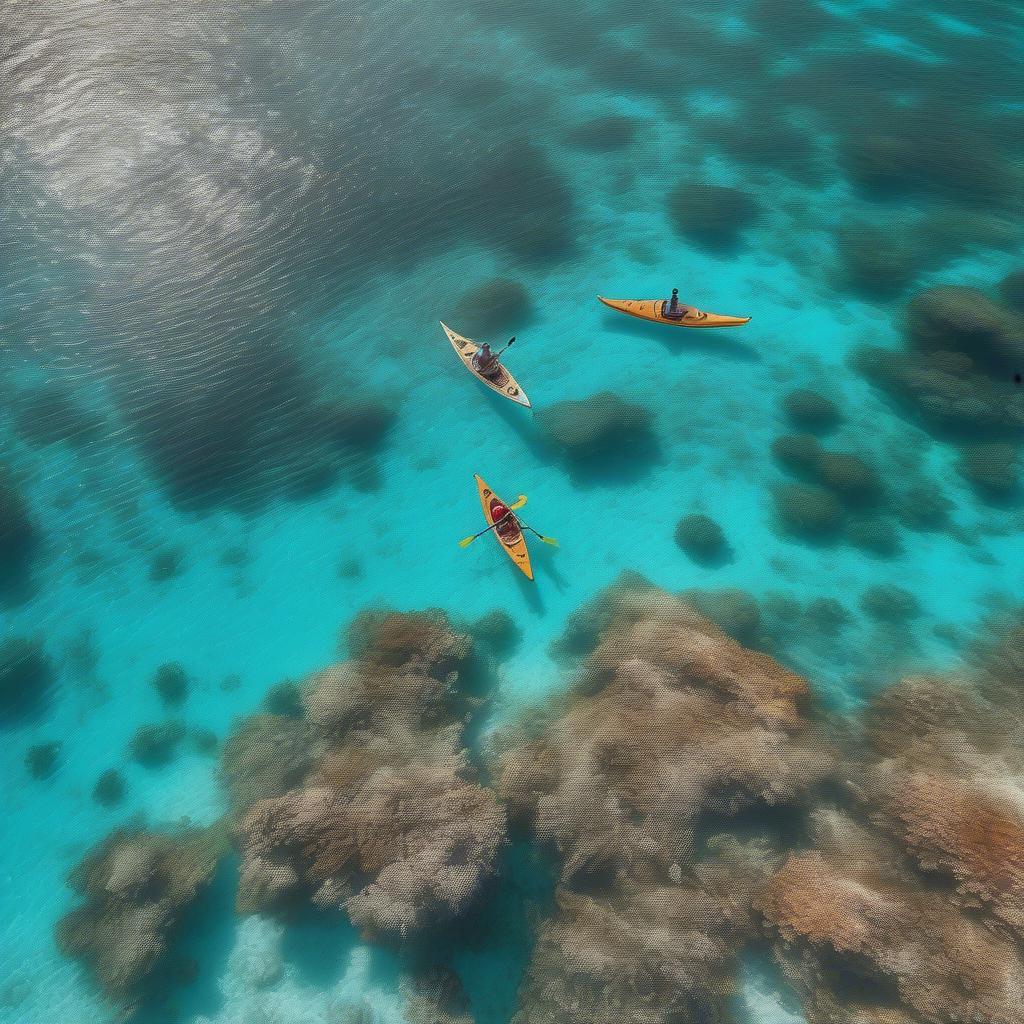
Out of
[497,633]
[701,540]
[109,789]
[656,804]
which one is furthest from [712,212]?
[109,789]

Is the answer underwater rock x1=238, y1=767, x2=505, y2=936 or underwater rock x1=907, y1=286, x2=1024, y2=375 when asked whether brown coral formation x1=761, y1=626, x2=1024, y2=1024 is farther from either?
underwater rock x1=907, y1=286, x2=1024, y2=375

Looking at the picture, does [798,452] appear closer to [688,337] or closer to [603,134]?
[688,337]

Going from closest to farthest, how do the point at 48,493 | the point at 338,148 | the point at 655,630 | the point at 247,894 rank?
the point at 247,894
the point at 655,630
the point at 48,493
the point at 338,148

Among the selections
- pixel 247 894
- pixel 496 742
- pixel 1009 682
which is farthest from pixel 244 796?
pixel 1009 682

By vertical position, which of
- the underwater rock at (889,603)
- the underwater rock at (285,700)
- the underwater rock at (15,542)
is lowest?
the underwater rock at (889,603)

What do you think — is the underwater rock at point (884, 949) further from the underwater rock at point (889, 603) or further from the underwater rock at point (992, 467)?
the underwater rock at point (992, 467)

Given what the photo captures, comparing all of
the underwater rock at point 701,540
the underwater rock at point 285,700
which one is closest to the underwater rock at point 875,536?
the underwater rock at point 701,540

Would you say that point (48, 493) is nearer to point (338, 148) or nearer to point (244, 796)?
point (244, 796)
